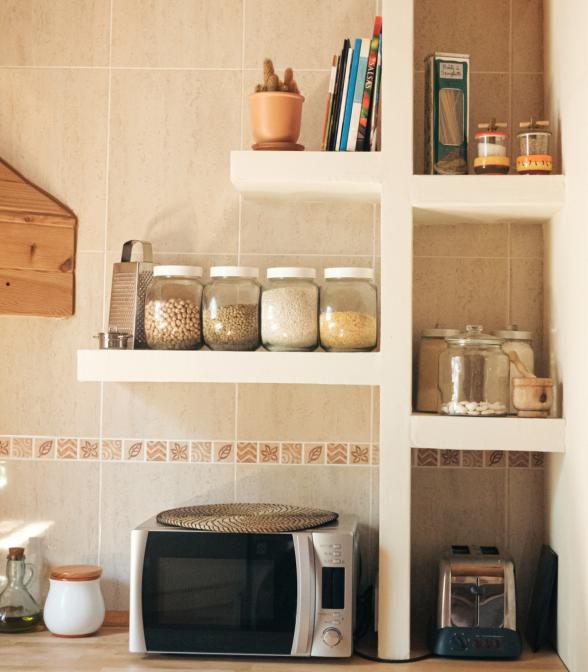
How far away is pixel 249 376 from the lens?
1.99 metres

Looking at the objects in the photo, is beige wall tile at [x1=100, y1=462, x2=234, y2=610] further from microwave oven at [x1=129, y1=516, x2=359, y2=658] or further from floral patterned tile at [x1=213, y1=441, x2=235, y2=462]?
microwave oven at [x1=129, y1=516, x2=359, y2=658]

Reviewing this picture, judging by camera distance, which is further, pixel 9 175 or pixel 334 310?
pixel 9 175

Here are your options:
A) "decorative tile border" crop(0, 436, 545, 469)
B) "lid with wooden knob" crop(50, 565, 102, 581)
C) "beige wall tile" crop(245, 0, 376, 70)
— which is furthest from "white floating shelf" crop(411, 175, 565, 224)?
"lid with wooden knob" crop(50, 565, 102, 581)

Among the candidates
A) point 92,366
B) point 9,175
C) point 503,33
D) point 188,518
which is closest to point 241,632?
point 188,518

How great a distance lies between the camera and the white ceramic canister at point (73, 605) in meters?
2.07

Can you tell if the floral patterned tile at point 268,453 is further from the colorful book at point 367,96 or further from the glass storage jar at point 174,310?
the colorful book at point 367,96

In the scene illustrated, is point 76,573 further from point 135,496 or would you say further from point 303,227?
point 303,227

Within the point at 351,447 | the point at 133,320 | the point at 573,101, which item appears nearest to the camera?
the point at 573,101

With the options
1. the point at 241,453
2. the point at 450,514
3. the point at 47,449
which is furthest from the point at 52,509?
the point at 450,514

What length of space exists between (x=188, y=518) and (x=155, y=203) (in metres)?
0.78

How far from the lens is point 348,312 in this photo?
2002 millimetres

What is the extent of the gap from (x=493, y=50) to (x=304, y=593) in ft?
4.44

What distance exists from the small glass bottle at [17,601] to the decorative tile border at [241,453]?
26cm

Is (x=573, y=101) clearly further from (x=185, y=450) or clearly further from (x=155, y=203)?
(x=185, y=450)
